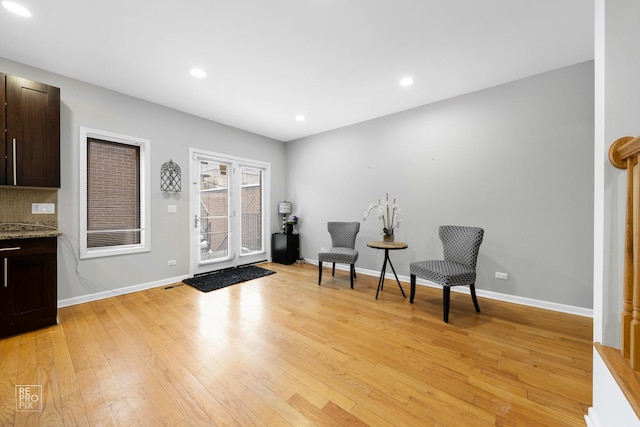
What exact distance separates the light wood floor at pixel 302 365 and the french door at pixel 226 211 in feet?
4.84

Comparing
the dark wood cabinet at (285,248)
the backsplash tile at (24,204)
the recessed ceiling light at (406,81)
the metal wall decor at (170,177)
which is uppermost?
the recessed ceiling light at (406,81)

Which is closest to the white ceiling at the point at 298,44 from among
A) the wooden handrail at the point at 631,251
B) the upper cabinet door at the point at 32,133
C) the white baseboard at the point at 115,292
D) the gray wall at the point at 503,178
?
the gray wall at the point at 503,178

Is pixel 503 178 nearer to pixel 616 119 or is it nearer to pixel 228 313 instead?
pixel 616 119

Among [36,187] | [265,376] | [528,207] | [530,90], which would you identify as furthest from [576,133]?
[36,187]

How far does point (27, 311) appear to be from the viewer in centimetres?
220

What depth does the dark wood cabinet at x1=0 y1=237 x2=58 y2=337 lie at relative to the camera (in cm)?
210

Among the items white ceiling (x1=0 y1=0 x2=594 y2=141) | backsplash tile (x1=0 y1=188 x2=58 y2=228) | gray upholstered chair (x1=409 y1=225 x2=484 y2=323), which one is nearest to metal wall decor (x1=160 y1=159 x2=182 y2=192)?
white ceiling (x1=0 y1=0 x2=594 y2=141)

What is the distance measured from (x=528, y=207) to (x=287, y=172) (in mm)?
4399

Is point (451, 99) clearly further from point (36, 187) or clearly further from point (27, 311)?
point (27, 311)

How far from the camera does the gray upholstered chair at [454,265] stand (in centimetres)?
241

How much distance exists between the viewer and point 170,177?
3662 millimetres

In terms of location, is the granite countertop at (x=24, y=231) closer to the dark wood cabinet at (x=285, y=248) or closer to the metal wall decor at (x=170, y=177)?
the metal wall decor at (x=170, y=177)

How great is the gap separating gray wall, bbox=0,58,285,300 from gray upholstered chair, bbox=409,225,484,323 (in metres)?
3.64

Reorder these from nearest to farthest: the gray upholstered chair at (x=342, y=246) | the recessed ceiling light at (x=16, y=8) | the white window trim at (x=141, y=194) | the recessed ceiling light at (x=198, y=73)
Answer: the recessed ceiling light at (x=16, y=8) → the recessed ceiling light at (x=198, y=73) → the white window trim at (x=141, y=194) → the gray upholstered chair at (x=342, y=246)
